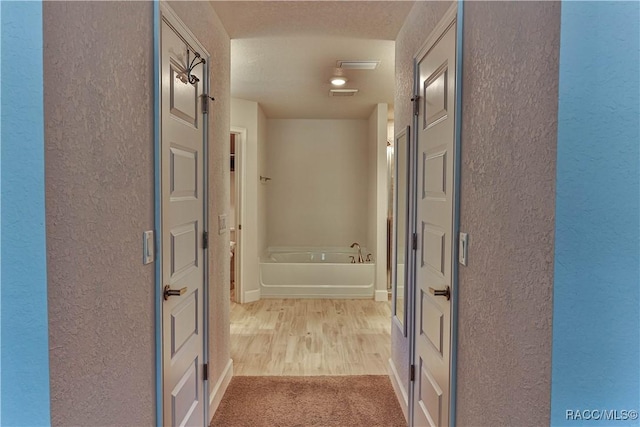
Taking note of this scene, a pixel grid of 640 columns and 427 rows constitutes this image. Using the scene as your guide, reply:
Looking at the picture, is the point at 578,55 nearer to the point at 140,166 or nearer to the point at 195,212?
the point at 140,166

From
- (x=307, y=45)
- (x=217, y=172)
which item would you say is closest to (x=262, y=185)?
(x=307, y=45)

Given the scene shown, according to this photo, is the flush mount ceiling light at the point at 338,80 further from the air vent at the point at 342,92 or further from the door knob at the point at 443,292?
the door knob at the point at 443,292

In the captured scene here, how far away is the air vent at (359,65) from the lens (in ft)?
10.8

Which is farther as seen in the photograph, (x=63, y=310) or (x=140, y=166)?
(x=140, y=166)

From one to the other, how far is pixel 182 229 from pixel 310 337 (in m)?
2.30

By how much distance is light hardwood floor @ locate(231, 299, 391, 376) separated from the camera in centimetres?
314

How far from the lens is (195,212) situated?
6.61 ft

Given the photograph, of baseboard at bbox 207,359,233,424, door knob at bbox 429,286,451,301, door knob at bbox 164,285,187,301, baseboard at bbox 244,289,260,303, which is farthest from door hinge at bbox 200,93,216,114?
baseboard at bbox 244,289,260,303

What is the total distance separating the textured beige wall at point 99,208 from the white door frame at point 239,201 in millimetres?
3409

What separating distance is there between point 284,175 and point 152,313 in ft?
15.6

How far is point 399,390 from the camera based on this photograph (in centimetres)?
256

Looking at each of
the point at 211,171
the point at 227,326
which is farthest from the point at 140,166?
the point at 227,326

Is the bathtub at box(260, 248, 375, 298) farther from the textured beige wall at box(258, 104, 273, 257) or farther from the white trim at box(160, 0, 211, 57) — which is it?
the white trim at box(160, 0, 211, 57)

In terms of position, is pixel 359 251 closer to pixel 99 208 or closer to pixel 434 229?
pixel 434 229
